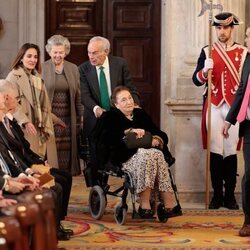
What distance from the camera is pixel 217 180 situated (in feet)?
27.2

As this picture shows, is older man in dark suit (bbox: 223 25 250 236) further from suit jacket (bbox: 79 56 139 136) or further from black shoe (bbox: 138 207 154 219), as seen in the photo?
suit jacket (bbox: 79 56 139 136)

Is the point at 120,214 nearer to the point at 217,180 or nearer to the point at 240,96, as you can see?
the point at 217,180

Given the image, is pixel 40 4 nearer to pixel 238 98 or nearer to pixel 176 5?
pixel 176 5

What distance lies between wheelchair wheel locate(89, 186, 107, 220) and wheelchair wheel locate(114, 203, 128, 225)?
14 centimetres

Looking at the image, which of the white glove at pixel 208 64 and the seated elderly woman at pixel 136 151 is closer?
the seated elderly woman at pixel 136 151

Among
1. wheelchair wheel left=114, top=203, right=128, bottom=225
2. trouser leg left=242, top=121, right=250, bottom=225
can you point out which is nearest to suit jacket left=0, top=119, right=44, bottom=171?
wheelchair wheel left=114, top=203, right=128, bottom=225

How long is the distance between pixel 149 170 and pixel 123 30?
439 centimetres

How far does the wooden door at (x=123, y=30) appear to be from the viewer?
37.3ft

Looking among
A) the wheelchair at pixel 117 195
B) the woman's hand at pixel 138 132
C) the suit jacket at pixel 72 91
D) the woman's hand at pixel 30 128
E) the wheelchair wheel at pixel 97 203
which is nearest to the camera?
the woman's hand at pixel 30 128

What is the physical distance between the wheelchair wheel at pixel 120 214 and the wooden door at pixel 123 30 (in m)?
3.90

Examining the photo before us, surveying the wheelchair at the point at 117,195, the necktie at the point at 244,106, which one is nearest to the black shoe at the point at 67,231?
the wheelchair at the point at 117,195

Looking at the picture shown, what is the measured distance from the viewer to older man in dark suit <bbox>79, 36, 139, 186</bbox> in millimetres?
8078

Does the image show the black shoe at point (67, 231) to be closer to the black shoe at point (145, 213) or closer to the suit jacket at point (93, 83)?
the black shoe at point (145, 213)

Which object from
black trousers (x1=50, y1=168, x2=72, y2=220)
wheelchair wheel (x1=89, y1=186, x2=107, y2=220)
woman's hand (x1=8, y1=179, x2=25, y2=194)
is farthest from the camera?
wheelchair wheel (x1=89, y1=186, x2=107, y2=220)
